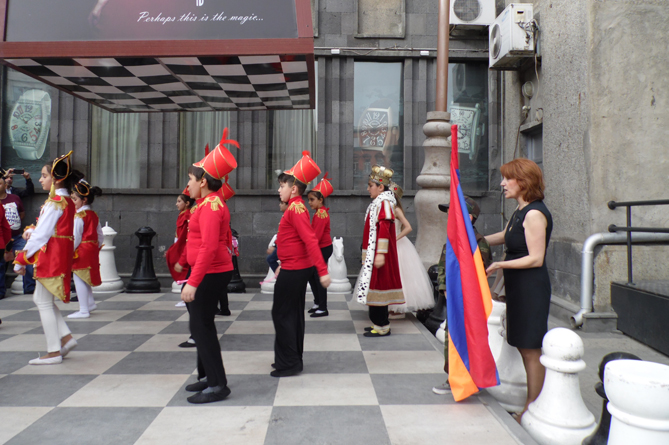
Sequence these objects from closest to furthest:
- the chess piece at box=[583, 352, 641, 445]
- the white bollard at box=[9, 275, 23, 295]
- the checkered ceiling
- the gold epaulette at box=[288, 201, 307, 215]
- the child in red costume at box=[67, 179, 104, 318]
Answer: the chess piece at box=[583, 352, 641, 445] < the gold epaulette at box=[288, 201, 307, 215] < the checkered ceiling < the child in red costume at box=[67, 179, 104, 318] < the white bollard at box=[9, 275, 23, 295]

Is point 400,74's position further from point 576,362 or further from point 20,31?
point 576,362

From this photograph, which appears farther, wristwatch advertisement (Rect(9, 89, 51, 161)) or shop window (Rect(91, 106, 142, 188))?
shop window (Rect(91, 106, 142, 188))

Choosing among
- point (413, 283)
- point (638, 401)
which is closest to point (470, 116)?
point (413, 283)

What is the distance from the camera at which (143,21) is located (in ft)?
16.6

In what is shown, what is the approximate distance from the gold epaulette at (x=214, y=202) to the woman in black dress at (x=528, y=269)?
2.09 meters

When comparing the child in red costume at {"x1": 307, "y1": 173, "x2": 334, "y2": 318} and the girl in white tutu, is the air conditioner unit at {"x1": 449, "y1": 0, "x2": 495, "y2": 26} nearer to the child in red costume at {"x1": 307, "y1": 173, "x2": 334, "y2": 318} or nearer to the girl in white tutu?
the girl in white tutu

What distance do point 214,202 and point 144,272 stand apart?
613cm

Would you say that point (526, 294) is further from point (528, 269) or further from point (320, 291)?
point (320, 291)

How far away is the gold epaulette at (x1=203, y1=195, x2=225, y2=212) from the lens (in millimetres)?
3736

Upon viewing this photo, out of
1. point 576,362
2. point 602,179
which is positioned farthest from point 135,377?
point 602,179

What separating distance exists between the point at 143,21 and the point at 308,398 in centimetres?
407

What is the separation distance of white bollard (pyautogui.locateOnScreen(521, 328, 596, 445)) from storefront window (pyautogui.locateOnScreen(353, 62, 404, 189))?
25.6 feet

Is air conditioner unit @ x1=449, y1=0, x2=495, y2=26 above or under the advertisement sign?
above

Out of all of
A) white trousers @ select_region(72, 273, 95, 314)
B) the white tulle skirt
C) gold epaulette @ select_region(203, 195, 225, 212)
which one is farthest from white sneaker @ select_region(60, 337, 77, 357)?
the white tulle skirt
